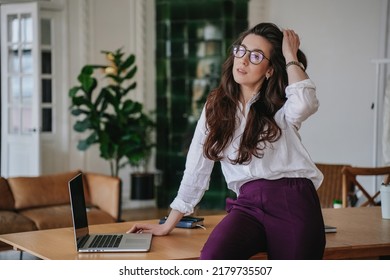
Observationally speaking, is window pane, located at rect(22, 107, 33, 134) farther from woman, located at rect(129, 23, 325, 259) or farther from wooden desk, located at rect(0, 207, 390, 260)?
woman, located at rect(129, 23, 325, 259)

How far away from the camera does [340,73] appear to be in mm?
3863

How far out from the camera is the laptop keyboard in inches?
81.0

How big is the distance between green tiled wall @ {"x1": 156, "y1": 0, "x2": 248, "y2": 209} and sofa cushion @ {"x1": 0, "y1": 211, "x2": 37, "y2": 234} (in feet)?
8.43

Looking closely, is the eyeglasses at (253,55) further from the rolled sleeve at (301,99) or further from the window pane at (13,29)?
the window pane at (13,29)

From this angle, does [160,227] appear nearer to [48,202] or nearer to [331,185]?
[331,185]

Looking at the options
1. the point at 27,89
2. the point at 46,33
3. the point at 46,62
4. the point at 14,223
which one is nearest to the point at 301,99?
the point at 14,223

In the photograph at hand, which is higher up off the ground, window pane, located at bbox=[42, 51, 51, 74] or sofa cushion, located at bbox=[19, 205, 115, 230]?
window pane, located at bbox=[42, 51, 51, 74]

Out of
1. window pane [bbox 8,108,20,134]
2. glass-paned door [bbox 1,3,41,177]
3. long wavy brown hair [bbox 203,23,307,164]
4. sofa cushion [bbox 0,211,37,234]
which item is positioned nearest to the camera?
long wavy brown hair [bbox 203,23,307,164]

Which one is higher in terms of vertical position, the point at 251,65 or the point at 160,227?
the point at 251,65

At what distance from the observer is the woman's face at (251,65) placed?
2.02 meters

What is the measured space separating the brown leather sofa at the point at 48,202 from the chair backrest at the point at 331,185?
4.44ft

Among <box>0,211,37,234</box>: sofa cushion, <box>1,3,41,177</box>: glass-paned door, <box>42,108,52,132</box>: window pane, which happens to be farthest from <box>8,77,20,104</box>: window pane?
<box>0,211,37,234</box>: sofa cushion

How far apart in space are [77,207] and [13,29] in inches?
96.6

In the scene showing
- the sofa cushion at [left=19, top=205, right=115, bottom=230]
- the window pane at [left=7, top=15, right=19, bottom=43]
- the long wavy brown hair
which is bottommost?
the sofa cushion at [left=19, top=205, right=115, bottom=230]
